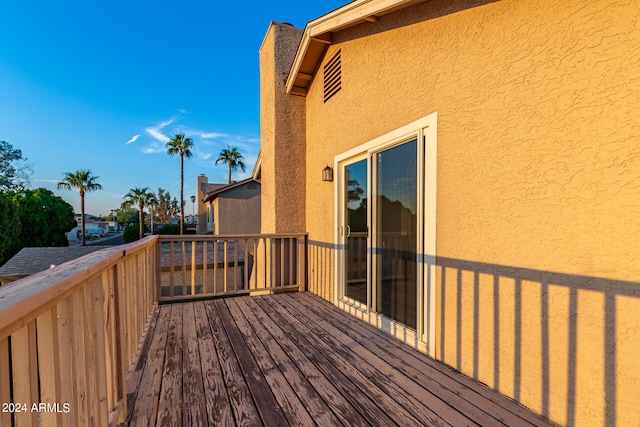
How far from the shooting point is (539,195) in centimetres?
164

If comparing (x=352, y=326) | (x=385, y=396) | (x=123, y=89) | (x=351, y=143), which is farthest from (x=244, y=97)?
(x=385, y=396)

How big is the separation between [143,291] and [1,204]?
71.0ft

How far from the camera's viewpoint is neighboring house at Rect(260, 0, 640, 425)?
4.48ft

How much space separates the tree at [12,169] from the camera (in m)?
26.3

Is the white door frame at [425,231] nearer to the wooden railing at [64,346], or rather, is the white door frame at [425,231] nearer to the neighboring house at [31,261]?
the wooden railing at [64,346]

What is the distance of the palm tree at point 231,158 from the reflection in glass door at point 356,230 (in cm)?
2715

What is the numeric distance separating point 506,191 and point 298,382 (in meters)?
1.90

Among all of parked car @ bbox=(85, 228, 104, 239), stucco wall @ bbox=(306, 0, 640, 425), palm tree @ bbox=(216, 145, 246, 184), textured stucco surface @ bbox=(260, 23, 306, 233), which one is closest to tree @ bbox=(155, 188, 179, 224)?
parked car @ bbox=(85, 228, 104, 239)

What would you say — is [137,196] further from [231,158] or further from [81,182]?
[231,158]

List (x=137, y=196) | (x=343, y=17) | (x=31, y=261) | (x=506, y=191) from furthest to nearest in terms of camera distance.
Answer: (x=137, y=196)
(x=31, y=261)
(x=343, y=17)
(x=506, y=191)

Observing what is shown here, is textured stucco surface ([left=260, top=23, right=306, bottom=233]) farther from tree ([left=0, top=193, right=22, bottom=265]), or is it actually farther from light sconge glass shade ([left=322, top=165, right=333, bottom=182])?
tree ([left=0, top=193, right=22, bottom=265])

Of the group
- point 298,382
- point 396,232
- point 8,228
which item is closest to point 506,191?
point 396,232

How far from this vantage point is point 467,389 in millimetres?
1877

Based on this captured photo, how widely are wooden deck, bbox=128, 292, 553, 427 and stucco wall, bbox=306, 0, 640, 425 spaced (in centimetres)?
31
